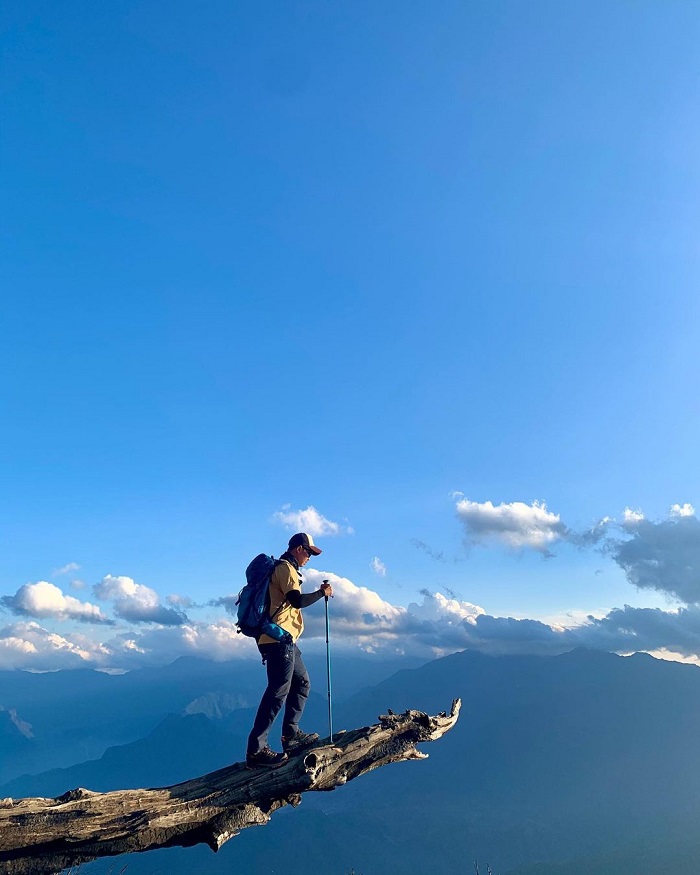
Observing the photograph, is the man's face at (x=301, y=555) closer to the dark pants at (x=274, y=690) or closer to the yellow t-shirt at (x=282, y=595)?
the yellow t-shirt at (x=282, y=595)

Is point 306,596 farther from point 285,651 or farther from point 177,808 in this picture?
point 177,808

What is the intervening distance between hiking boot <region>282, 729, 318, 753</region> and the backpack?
1.57 m

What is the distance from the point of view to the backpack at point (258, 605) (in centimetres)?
917

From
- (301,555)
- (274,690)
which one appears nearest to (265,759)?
(274,690)

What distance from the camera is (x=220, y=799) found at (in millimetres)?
7699

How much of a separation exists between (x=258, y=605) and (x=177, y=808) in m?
2.85

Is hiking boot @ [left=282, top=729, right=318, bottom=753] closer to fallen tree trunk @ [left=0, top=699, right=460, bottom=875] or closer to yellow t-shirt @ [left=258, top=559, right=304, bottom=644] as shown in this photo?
fallen tree trunk @ [left=0, top=699, right=460, bottom=875]

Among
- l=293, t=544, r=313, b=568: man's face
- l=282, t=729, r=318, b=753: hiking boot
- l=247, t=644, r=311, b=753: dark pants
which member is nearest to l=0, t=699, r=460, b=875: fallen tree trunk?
l=282, t=729, r=318, b=753: hiking boot

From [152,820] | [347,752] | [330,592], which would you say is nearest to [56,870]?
[152,820]

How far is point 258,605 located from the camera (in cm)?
923

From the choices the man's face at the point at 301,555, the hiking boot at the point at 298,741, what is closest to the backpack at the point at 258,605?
the man's face at the point at 301,555

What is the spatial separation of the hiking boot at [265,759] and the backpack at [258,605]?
5.19 feet

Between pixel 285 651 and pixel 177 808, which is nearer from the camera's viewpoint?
pixel 177 808

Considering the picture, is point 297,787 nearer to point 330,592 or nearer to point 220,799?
point 220,799
